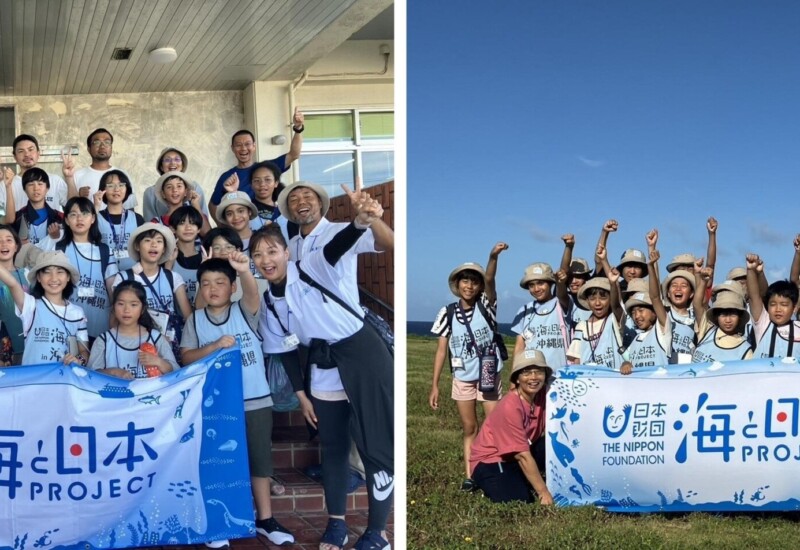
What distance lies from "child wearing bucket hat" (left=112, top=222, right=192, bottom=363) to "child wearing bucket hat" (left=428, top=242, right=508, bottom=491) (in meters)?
1.34

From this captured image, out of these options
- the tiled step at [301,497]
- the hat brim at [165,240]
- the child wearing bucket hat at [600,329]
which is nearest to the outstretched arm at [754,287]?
the child wearing bucket hat at [600,329]

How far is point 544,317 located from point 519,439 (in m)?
0.63

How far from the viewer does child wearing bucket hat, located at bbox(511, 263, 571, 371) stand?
16.8 feet

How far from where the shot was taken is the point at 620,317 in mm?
5098

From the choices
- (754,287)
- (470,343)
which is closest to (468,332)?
(470,343)

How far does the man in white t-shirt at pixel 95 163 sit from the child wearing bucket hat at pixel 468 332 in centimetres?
166

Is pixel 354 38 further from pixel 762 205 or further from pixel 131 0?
pixel 762 205

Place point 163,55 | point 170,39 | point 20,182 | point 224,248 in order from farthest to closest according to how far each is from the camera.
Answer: point 163,55 < point 170,39 < point 20,182 < point 224,248

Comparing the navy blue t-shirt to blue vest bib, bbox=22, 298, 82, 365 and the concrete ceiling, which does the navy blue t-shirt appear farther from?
blue vest bib, bbox=22, 298, 82, 365

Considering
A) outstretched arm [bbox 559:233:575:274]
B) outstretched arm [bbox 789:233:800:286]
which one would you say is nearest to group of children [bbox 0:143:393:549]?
outstretched arm [bbox 559:233:575:274]

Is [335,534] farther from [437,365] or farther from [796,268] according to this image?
[796,268]

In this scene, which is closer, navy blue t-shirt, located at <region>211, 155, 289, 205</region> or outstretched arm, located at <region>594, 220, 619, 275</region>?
navy blue t-shirt, located at <region>211, 155, 289, 205</region>

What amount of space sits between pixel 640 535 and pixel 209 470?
2044 millimetres

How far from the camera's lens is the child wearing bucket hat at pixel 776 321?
4941 millimetres
